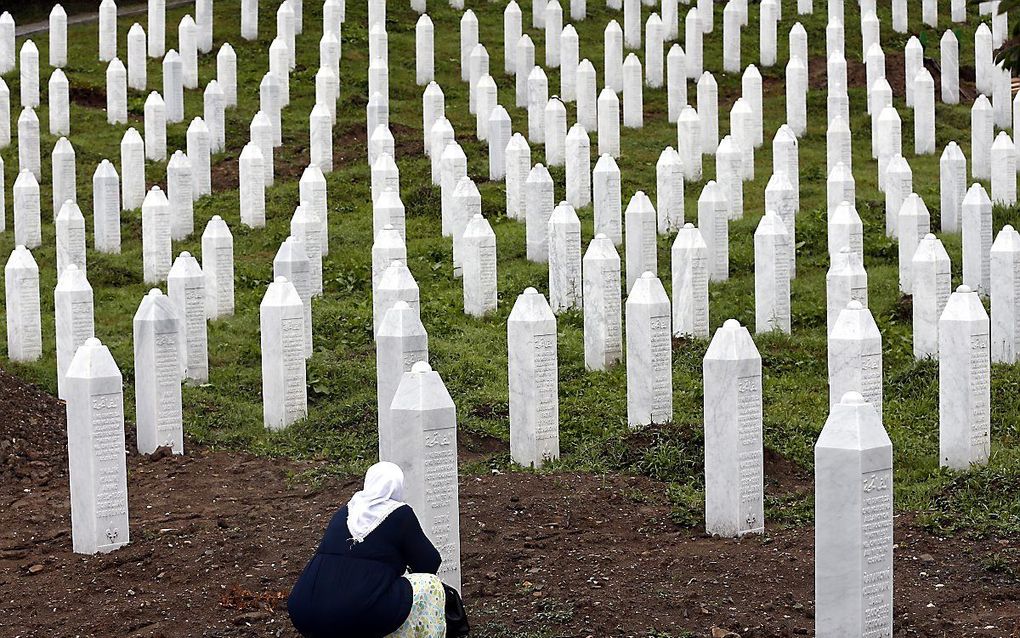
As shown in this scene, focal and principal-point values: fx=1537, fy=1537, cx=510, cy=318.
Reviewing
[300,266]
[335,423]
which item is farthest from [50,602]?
[300,266]

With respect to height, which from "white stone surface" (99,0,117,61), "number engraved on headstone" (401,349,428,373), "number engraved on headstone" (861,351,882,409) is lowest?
"number engraved on headstone" (861,351,882,409)

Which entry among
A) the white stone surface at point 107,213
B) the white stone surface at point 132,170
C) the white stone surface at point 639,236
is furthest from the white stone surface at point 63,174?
the white stone surface at point 639,236

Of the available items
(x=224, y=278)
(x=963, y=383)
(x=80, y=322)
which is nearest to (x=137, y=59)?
(x=224, y=278)

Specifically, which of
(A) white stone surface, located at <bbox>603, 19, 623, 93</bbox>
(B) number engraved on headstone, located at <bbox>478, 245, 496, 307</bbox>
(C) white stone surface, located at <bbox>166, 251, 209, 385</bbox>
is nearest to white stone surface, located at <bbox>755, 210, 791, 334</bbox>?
(B) number engraved on headstone, located at <bbox>478, 245, 496, 307</bbox>

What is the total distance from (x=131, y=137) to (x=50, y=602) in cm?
1050

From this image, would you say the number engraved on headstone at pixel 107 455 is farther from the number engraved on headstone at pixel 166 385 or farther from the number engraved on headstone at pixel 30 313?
the number engraved on headstone at pixel 30 313

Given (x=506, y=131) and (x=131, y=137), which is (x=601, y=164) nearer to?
(x=506, y=131)

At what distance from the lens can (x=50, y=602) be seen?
7.70 metres

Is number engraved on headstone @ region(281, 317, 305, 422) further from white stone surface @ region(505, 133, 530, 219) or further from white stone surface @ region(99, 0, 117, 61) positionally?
white stone surface @ region(99, 0, 117, 61)

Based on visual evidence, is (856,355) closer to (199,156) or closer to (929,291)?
(929,291)

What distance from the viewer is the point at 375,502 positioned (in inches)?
238

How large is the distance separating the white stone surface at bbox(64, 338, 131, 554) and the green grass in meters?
1.54

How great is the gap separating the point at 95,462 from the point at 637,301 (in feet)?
12.8

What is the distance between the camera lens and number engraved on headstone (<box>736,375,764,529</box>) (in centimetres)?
816
